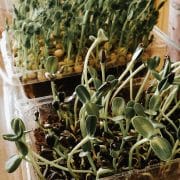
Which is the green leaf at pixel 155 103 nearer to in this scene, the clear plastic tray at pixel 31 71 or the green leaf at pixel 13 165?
the green leaf at pixel 13 165

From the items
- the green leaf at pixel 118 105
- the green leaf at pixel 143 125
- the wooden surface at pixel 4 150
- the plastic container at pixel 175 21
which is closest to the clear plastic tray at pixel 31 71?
the plastic container at pixel 175 21

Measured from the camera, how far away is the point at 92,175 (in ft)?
2.16

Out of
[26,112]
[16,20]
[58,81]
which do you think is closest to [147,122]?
[26,112]

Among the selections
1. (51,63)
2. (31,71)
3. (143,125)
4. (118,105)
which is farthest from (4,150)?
(143,125)

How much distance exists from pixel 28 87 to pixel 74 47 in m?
0.17

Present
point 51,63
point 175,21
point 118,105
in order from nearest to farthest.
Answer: point 118,105 < point 51,63 < point 175,21

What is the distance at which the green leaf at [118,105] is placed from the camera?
668 millimetres

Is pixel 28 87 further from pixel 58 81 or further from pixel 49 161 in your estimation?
pixel 49 161

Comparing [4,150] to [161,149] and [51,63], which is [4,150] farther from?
[161,149]

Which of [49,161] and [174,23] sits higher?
[174,23]

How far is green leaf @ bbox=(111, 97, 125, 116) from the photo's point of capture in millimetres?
668

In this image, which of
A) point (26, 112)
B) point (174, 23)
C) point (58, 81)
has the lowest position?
point (26, 112)

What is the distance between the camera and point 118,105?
26.5 inches

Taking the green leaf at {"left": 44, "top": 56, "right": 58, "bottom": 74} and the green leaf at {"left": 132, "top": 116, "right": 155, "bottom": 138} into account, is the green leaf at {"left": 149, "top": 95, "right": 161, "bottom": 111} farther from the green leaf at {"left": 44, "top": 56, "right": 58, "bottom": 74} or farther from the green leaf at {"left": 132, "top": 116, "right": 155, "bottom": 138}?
the green leaf at {"left": 44, "top": 56, "right": 58, "bottom": 74}
